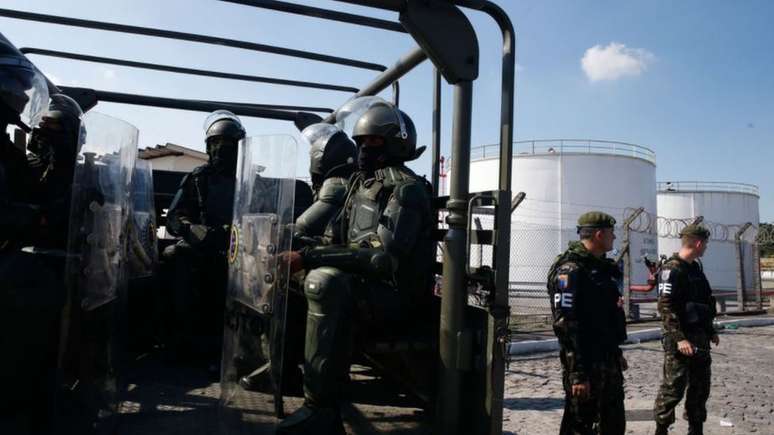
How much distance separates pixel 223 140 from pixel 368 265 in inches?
82.4

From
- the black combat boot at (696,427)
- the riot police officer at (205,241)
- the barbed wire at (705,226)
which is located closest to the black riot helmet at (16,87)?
the riot police officer at (205,241)

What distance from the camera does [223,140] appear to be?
3904 mm

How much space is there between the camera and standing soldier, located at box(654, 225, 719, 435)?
12.4 feet

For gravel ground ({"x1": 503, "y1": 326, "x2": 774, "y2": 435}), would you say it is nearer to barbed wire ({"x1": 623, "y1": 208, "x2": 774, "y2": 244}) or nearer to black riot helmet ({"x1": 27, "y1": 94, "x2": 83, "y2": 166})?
barbed wire ({"x1": 623, "y1": 208, "x2": 774, "y2": 244})

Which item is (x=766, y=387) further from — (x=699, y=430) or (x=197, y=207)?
(x=197, y=207)

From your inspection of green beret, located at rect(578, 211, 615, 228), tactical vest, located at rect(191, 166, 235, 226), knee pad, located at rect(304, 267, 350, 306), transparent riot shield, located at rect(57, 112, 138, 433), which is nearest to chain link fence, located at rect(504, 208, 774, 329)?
green beret, located at rect(578, 211, 615, 228)

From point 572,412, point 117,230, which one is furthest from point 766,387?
point 117,230

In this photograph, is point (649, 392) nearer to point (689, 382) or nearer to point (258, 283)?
point (689, 382)

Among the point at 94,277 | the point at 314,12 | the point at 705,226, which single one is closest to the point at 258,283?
the point at 94,277

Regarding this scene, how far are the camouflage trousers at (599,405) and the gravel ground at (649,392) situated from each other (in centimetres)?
87

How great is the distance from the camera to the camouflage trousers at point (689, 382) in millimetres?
3752

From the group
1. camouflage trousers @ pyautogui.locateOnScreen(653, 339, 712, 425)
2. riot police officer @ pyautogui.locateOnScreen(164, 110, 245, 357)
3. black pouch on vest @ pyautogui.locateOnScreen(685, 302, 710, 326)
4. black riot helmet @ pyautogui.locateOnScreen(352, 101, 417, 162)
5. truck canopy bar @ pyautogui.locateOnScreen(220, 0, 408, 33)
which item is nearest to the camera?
truck canopy bar @ pyautogui.locateOnScreen(220, 0, 408, 33)

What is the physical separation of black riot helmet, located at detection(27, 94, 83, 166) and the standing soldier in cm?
436

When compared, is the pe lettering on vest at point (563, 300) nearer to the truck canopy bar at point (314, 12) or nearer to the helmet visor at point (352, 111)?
the helmet visor at point (352, 111)
